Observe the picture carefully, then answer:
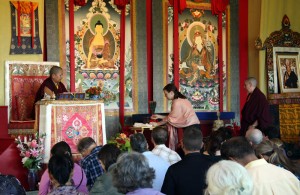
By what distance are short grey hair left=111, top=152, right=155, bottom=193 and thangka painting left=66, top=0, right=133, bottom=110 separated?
6.80 m

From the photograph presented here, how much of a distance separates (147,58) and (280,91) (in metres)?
2.98

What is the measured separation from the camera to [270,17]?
10703mm

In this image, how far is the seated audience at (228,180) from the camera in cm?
240

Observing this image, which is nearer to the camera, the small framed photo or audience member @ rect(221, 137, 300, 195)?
audience member @ rect(221, 137, 300, 195)

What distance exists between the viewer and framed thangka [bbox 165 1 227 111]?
10.5m

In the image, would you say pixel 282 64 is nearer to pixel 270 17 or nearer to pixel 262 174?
pixel 270 17

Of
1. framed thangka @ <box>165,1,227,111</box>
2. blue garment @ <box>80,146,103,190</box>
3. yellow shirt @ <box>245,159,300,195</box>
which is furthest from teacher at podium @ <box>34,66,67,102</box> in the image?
yellow shirt @ <box>245,159,300,195</box>

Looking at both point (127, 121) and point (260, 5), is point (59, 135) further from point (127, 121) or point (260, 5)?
point (260, 5)

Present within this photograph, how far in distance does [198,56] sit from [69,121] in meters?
4.40

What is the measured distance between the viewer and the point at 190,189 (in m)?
3.32

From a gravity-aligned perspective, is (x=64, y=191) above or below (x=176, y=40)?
below

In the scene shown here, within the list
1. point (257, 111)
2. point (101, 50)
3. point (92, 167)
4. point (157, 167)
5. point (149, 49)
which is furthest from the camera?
point (149, 49)

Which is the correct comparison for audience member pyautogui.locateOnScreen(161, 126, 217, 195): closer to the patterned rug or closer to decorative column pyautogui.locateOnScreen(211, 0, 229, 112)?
the patterned rug

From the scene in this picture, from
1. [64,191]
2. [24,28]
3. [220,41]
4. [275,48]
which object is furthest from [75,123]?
[275,48]
